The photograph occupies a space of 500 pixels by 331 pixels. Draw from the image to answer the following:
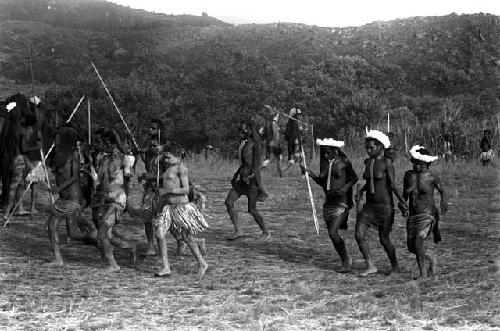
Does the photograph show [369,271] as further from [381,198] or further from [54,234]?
[54,234]

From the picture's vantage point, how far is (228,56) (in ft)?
216

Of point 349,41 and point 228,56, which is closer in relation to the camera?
point 228,56

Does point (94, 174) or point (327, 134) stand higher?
point (94, 174)

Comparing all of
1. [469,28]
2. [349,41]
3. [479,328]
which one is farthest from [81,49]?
[479,328]

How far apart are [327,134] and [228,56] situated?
28.9 meters

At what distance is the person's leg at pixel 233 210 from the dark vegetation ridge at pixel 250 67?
7.62 metres

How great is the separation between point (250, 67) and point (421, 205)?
116 feet

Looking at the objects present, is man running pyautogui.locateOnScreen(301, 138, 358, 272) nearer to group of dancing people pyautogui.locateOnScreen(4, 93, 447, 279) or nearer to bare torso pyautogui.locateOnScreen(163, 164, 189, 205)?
group of dancing people pyautogui.locateOnScreen(4, 93, 447, 279)

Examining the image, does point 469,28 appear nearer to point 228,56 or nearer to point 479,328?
point 228,56

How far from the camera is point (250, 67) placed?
43531mm

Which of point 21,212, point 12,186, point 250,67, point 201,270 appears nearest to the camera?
point 201,270

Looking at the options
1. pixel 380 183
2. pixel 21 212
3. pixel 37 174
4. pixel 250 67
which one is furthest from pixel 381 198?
pixel 250 67

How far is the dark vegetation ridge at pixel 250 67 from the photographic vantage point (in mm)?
37812

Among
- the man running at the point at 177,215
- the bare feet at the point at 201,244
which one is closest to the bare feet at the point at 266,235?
the bare feet at the point at 201,244
